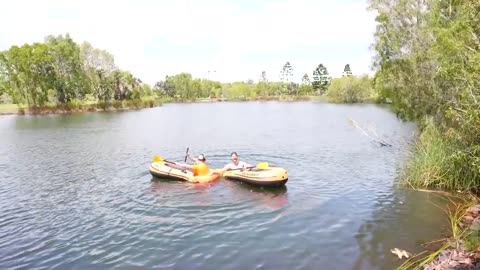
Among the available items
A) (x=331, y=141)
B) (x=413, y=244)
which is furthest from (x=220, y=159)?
Answer: (x=413, y=244)

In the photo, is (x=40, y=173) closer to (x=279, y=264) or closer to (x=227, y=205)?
(x=227, y=205)

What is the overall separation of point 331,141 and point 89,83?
58939mm

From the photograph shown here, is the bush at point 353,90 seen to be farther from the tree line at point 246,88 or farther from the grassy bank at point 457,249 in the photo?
the grassy bank at point 457,249

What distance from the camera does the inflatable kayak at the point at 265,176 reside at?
1442 centimetres

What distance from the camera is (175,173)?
1609 cm

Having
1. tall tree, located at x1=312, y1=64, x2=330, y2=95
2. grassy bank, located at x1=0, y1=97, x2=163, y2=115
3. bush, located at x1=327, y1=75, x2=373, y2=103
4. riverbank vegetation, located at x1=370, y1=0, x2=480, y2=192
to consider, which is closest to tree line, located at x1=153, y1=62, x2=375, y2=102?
tall tree, located at x1=312, y1=64, x2=330, y2=95

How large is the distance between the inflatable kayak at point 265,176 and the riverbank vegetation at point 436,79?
191 inches

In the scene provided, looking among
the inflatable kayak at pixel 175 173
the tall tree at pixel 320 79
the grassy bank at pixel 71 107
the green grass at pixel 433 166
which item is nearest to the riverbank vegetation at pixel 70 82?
the grassy bank at pixel 71 107

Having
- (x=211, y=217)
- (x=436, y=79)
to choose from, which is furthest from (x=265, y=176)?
(x=436, y=79)

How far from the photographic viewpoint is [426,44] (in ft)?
60.9

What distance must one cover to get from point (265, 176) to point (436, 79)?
9122 mm

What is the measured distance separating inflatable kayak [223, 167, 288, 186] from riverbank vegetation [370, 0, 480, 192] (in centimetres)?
485

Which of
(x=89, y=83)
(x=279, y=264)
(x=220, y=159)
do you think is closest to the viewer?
(x=279, y=264)

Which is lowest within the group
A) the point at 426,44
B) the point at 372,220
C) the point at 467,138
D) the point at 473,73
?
the point at 372,220
